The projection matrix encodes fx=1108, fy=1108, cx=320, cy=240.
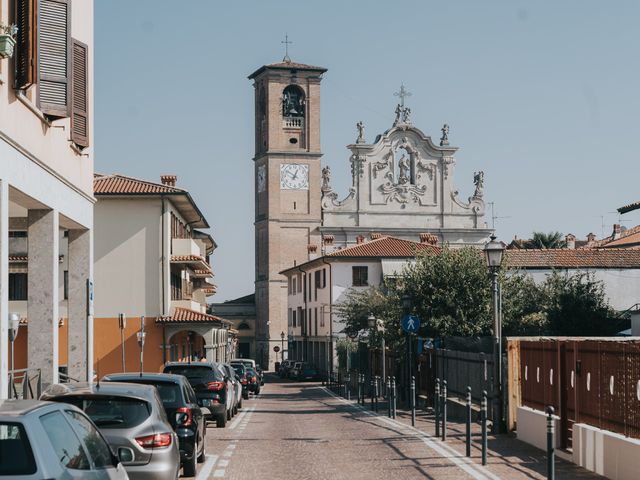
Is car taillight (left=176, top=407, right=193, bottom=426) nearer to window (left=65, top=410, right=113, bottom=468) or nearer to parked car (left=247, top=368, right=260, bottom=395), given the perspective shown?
window (left=65, top=410, right=113, bottom=468)

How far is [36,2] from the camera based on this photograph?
54.9ft

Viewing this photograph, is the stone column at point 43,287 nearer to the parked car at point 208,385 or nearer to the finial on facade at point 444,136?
the parked car at point 208,385

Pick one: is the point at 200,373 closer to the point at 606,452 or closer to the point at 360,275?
the point at 606,452

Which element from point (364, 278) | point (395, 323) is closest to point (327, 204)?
point (364, 278)

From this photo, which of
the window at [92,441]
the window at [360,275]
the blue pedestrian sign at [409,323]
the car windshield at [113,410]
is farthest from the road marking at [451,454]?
the window at [360,275]

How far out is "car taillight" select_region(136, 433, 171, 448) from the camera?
11.6m

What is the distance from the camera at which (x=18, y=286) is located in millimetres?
50656

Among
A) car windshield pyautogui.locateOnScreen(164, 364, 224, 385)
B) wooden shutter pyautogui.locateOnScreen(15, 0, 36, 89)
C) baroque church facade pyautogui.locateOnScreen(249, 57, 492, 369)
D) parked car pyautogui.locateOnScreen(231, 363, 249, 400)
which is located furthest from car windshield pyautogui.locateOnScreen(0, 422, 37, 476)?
baroque church facade pyautogui.locateOnScreen(249, 57, 492, 369)

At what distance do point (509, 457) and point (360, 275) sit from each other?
5685 cm

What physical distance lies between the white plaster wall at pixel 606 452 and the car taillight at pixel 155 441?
5.71 metres

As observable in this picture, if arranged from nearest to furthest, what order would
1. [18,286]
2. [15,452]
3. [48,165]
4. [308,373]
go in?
[15,452], [48,165], [18,286], [308,373]

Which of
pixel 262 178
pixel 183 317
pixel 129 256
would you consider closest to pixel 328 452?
pixel 183 317

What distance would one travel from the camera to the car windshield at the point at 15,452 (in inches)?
257

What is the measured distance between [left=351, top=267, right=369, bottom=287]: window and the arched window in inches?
1388
